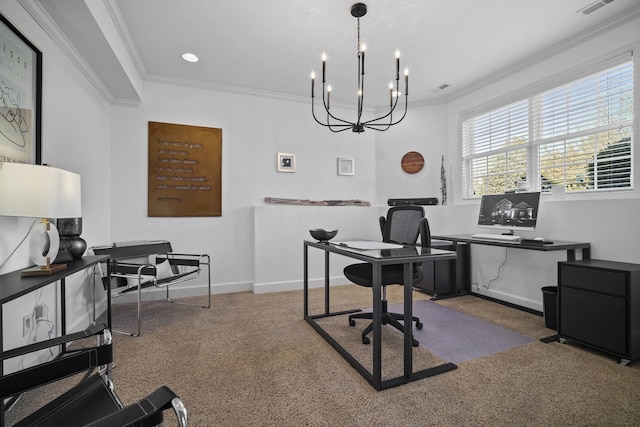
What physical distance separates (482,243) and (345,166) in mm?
2425

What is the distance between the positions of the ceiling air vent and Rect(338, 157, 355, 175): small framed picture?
9.82ft

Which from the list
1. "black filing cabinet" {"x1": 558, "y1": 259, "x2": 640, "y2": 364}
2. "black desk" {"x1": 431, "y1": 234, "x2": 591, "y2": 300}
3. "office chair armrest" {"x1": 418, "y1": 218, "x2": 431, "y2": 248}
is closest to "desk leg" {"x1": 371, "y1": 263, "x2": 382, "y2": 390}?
"office chair armrest" {"x1": 418, "y1": 218, "x2": 431, "y2": 248}

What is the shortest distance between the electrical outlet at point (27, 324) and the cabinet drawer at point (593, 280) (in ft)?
13.0

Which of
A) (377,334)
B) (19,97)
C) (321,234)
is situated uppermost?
(19,97)

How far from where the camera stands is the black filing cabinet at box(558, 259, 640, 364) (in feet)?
7.04

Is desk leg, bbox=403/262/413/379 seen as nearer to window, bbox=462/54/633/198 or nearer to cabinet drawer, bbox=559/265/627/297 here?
cabinet drawer, bbox=559/265/627/297

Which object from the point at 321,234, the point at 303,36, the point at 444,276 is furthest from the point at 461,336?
the point at 303,36

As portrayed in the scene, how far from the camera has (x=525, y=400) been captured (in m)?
1.74

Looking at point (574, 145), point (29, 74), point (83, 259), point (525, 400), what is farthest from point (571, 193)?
point (29, 74)

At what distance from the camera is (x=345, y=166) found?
483cm

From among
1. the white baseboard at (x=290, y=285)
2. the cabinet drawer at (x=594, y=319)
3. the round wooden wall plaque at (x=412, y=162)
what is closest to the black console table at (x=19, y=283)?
the white baseboard at (x=290, y=285)

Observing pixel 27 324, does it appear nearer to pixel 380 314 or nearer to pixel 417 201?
pixel 380 314

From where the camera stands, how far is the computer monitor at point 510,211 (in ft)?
10.3

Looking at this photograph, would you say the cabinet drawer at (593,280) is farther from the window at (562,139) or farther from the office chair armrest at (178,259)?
the office chair armrest at (178,259)
